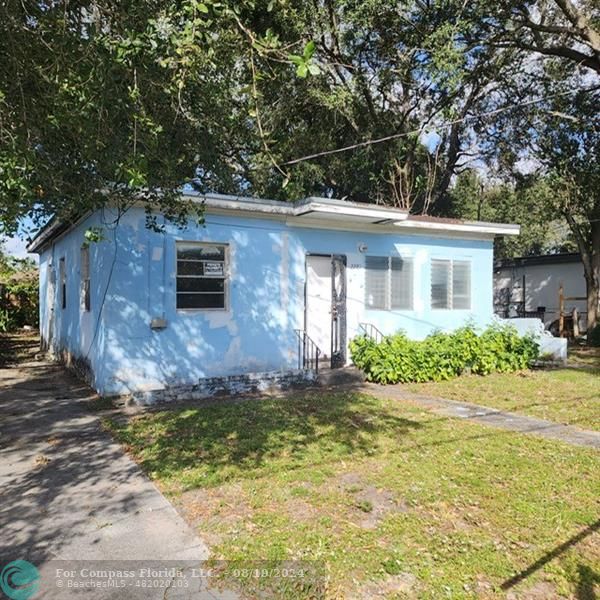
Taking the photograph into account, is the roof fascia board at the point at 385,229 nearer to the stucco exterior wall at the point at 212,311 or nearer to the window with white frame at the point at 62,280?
the stucco exterior wall at the point at 212,311

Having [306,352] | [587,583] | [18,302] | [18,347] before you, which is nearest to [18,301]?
[18,302]

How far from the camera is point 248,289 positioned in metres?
8.45

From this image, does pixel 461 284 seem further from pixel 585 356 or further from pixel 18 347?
pixel 18 347

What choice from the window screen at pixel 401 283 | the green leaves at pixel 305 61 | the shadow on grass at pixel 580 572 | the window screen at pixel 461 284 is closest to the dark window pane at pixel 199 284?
the window screen at pixel 401 283

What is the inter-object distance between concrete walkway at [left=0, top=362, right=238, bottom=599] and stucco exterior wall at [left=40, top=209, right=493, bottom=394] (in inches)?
67.6

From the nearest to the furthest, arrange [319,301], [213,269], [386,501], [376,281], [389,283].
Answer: [386,501] < [213,269] < [319,301] < [376,281] < [389,283]

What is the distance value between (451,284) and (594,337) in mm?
7673

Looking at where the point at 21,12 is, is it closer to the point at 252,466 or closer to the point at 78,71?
the point at 78,71

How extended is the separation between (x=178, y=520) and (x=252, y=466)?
114 centimetres

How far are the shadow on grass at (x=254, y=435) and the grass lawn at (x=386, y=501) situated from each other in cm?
2

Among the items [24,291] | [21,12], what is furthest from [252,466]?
[24,291]

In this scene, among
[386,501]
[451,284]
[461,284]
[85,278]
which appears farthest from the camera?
[461,284]

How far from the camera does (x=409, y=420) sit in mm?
6098

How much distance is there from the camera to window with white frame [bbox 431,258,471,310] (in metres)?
10.8
